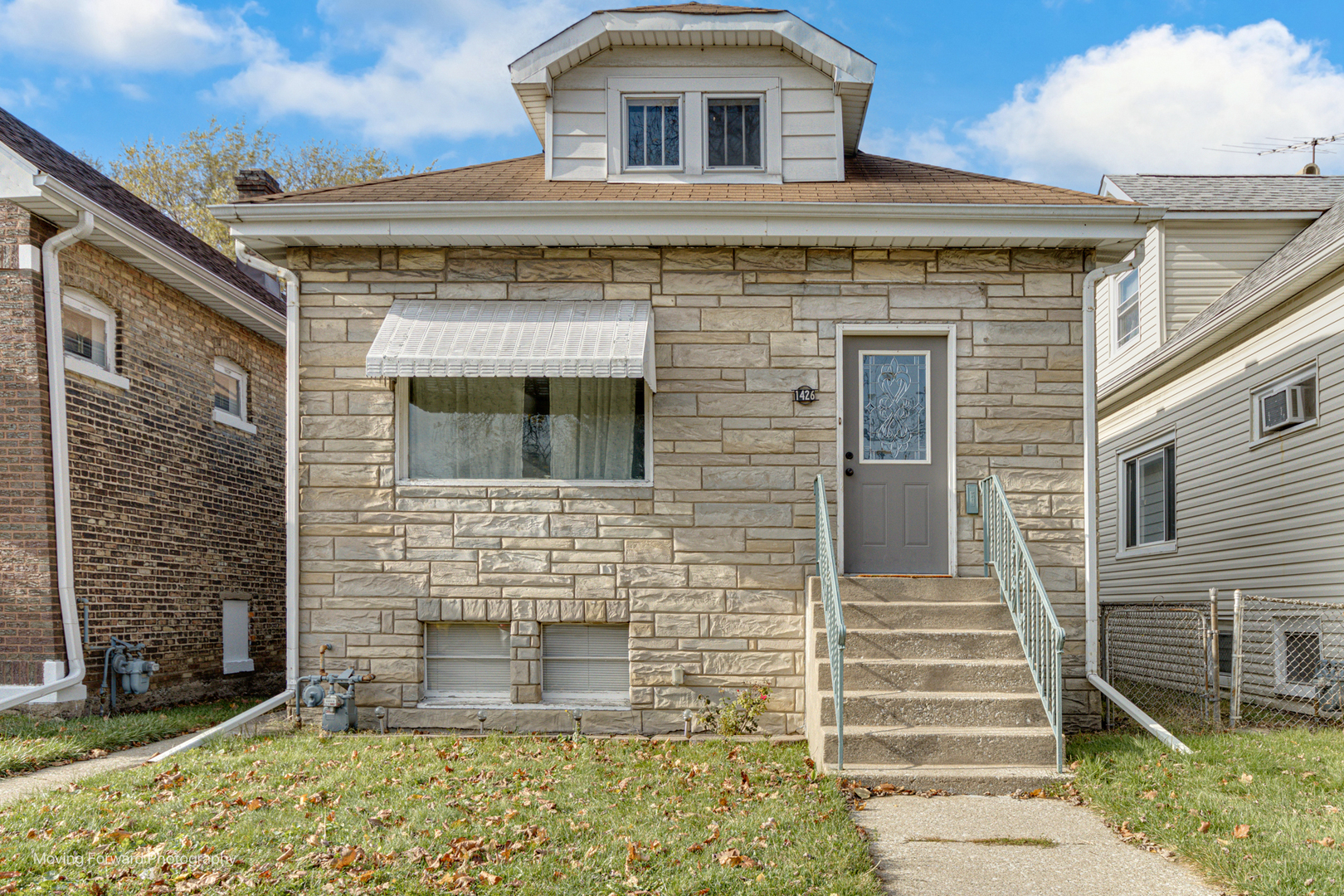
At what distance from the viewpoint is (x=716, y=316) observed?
7.61 metres

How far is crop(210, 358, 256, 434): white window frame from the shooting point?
10883 mm

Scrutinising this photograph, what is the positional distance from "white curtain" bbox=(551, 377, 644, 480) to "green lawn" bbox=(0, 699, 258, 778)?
3.61 m

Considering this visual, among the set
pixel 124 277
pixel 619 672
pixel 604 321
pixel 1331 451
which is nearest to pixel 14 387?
pixel 124 277

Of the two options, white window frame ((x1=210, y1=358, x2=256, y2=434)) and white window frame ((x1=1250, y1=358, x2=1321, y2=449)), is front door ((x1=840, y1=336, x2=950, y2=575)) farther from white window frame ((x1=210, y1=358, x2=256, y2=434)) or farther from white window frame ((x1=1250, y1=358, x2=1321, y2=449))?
white window frame ((x1=210, y1=358, x2=256, y2=434))

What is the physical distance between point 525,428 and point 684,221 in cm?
198

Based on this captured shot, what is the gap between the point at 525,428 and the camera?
302 inches

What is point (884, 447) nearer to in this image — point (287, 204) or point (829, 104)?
point (829, 104)

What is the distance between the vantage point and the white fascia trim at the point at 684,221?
722 cm

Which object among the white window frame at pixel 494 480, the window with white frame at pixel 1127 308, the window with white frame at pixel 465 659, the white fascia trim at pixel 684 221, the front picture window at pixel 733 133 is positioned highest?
the front picture window at pixel 733 133

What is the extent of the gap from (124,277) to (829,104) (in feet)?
21.6

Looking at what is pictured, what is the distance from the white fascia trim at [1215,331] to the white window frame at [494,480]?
5.70m

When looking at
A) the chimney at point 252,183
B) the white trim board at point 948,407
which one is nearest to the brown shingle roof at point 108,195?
the chimney at point 252,183

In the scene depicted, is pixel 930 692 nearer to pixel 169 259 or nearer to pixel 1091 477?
pixel 1091 477

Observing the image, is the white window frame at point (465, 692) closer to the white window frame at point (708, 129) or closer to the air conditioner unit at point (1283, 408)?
the white window frame at point (708, 129)
